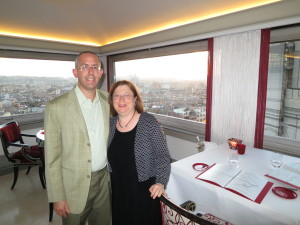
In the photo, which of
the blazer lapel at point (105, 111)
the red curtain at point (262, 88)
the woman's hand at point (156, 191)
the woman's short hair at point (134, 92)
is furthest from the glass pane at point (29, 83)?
the red curtain at point (262, 88)

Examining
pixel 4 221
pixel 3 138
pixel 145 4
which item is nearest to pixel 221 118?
pixel 145 4

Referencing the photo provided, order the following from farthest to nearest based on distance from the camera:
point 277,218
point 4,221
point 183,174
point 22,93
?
point 22,93
point 4,221
point 183,174
point 277,218

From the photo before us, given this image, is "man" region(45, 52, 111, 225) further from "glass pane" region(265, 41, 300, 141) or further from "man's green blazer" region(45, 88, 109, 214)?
"glass pane" region(265, 41, 300, 141)

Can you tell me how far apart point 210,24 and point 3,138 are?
3029mm

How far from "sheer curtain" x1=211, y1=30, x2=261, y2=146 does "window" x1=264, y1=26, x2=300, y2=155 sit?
8.6 inches

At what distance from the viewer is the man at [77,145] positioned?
1279 millimetres

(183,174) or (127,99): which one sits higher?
(127,99)

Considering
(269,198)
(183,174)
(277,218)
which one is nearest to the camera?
(277,218)

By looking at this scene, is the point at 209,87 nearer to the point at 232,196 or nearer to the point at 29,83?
the point at 232,196

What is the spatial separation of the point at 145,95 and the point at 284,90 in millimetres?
2299

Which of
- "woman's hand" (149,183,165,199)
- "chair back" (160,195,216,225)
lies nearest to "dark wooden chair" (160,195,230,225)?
"chair back" (160,195,216,225)

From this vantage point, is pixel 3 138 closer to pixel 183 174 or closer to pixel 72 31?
pixel 72 31

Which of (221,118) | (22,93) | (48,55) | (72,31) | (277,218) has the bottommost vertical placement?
(277,218)

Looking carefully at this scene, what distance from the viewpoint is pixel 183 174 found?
154 cm
